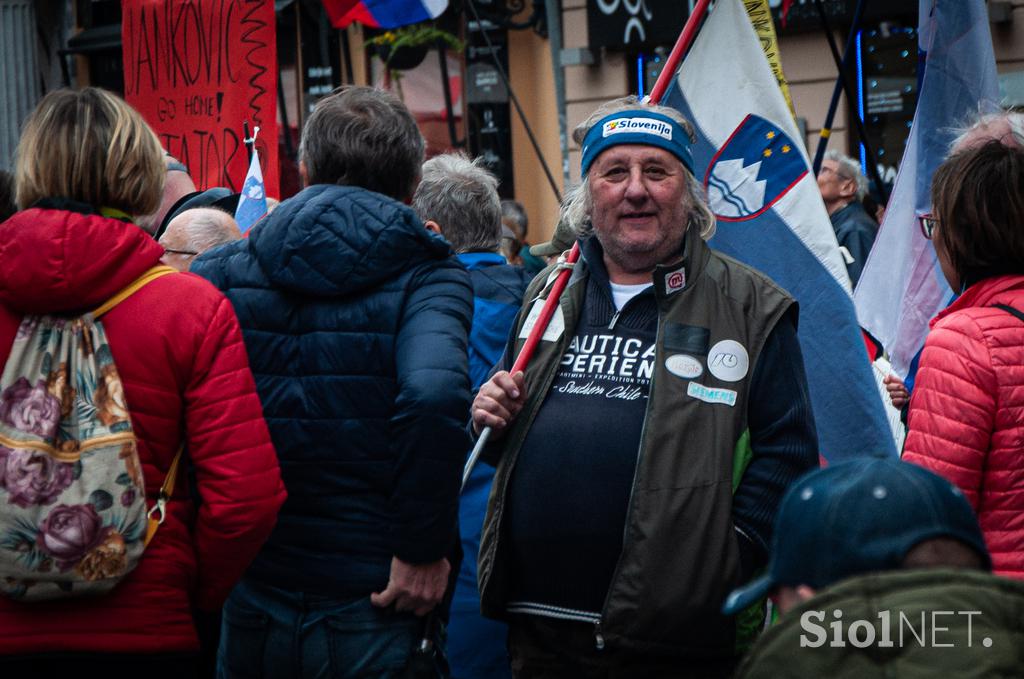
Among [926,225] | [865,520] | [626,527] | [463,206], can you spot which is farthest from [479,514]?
[865,520]

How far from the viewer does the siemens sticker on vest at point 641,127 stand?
128 inches

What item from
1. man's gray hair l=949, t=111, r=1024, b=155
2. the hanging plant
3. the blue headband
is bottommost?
man's gray hair l=949, t=111, r=1024, b=155

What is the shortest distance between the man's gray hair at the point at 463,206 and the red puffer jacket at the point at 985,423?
1.87 meters

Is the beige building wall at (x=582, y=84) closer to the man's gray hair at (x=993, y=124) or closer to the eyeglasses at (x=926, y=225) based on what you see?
the eyeglasses at (x=926, y=225)

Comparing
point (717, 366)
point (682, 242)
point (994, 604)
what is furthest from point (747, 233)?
point (994, 604)

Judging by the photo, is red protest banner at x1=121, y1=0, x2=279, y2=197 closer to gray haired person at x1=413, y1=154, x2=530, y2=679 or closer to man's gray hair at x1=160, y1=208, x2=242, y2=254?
man's gray hair at x1=160, y1=208, x2=242, y2=254

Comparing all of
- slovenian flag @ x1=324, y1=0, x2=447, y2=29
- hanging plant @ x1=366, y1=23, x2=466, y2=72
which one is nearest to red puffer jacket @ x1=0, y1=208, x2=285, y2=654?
slovenian flag @ x1=324, y1=0, x2=447, y2=29

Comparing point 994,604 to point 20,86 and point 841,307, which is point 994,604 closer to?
point 841,307

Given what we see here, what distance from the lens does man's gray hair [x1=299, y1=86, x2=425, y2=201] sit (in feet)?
10.1

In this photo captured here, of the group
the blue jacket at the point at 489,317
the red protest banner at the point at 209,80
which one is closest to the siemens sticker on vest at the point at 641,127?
the blue jacket at the point at 489,317

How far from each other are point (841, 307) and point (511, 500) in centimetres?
123

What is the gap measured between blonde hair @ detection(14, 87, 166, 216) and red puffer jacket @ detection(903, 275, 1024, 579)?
1.75 meters

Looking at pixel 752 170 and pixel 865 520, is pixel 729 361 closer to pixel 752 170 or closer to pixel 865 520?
pixel 752 170

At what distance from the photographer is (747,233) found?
12.9ft
